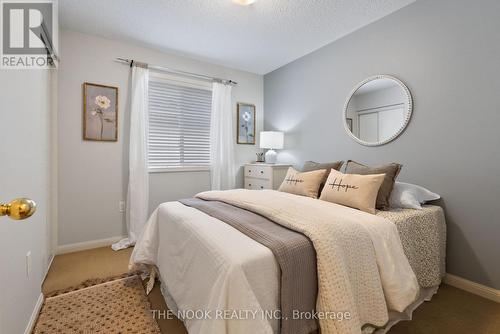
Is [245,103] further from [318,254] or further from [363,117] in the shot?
[318,254]

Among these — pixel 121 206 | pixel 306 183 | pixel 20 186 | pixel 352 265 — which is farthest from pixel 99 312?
pixel 306 183

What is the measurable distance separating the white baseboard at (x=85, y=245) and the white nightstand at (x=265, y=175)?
193 cm

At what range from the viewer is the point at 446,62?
2.03m

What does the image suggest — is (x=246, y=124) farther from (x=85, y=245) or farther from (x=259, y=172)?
(x=85, y=245)

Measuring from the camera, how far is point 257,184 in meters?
3.62

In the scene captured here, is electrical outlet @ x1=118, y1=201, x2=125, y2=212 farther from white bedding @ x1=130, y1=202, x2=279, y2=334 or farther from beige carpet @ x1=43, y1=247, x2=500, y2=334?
white bedding @ x1=130, y1=202, x2=279, y2=334

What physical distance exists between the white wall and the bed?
4.10 feet

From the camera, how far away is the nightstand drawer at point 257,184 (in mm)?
3404

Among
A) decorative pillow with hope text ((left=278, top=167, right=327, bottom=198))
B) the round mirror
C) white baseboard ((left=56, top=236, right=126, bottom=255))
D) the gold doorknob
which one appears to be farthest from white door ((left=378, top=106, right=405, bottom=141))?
white baseboard ((left=56, top=236, right=126, bottom=255))

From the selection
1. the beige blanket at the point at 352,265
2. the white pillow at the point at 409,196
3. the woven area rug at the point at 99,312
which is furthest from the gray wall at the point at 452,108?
the woven area rug at the point at 99,312

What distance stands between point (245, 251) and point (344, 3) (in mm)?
2406

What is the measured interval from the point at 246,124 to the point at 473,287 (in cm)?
323

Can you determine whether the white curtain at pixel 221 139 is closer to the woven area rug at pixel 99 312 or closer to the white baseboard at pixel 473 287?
the woven area rug at pixel 99 312

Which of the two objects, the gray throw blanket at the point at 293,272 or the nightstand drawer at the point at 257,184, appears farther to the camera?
the nightstand drawer at the point at 257,184
